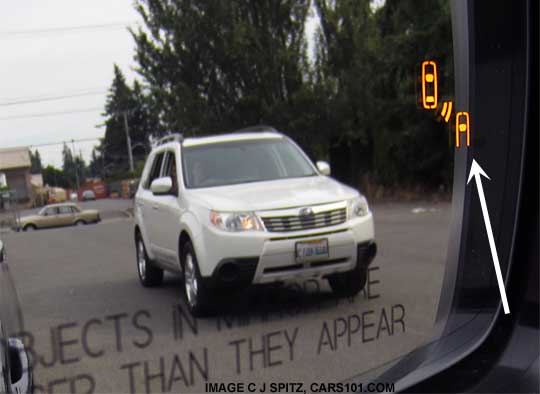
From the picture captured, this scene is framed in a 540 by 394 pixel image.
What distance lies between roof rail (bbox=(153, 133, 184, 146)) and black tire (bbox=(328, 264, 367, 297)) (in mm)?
567

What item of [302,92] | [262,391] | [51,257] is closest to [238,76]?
[302,92]

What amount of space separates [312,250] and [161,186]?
1.59 feet

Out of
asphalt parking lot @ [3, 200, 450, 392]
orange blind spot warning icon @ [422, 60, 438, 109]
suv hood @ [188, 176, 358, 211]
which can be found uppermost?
orange blind spot warning icon @ [422, 60, 438, 109]

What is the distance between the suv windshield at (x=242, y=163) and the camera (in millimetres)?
1585

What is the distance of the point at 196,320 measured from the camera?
1508 mm

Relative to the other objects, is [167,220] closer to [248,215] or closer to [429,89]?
[248,215]

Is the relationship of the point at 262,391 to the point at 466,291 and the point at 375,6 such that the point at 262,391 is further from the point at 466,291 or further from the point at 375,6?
the point at 375,6

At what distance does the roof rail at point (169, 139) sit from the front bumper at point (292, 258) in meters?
0.39

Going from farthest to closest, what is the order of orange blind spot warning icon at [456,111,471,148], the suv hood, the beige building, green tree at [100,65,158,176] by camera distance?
orange blind spot warning icon at [456,111,471,148]
the suv hood
green tree at [100,65,158,176]
the beige building

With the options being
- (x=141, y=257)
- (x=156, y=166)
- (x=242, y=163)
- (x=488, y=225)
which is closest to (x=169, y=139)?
(x=156, y=166)

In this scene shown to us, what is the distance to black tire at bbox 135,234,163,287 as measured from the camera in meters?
1.55

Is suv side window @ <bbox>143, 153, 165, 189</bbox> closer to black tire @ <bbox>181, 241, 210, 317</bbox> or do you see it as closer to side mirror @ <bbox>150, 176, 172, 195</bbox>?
side mirror @ <bbox>150, 176, 172, 195</bbox>

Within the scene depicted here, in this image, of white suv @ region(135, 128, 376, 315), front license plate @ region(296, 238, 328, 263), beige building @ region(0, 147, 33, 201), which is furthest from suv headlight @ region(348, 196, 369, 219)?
beige building @ region(0, 147, 33, 201)

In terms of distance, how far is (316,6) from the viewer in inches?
65.0
